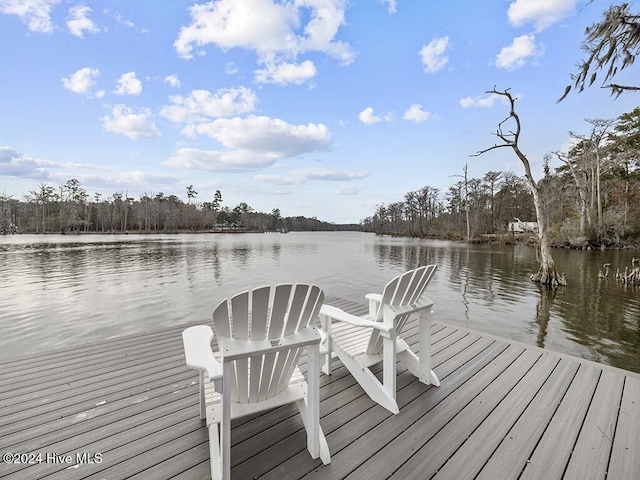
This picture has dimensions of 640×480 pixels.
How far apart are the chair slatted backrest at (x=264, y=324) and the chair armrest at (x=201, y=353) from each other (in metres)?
0.12

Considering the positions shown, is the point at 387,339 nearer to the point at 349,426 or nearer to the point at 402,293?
the point at 402,293

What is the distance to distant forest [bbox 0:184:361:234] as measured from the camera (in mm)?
45656

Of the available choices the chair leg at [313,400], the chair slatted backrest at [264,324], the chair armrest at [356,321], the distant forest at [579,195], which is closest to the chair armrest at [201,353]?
the chair slatted backrest at [264,324]

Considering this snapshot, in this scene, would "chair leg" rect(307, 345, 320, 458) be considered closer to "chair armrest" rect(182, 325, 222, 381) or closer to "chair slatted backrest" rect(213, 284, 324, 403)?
"chair slatted backrest" rect(213, 284, 324, 403)

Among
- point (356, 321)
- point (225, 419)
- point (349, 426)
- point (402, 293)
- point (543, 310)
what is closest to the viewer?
point (225, 419)

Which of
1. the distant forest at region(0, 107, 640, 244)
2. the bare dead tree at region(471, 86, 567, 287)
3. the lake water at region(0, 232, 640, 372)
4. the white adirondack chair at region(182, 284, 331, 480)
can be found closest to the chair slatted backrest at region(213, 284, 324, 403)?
the white adirondack chair at region(182, 284, 331, 480)

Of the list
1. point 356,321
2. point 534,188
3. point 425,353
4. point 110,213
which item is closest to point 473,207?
point 534,188

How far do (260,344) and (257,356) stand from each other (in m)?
0.05

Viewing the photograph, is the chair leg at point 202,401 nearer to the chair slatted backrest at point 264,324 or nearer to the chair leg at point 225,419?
the chair slatted backrest at point 264,324

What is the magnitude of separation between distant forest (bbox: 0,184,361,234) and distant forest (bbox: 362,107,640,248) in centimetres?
4580

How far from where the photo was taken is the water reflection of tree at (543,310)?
16.8 feet

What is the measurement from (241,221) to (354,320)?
226 feet

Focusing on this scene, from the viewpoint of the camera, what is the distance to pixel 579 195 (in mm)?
19328

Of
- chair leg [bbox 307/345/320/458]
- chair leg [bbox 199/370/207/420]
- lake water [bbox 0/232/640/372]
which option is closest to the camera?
chair leg [bbox 307/345/320/458]
